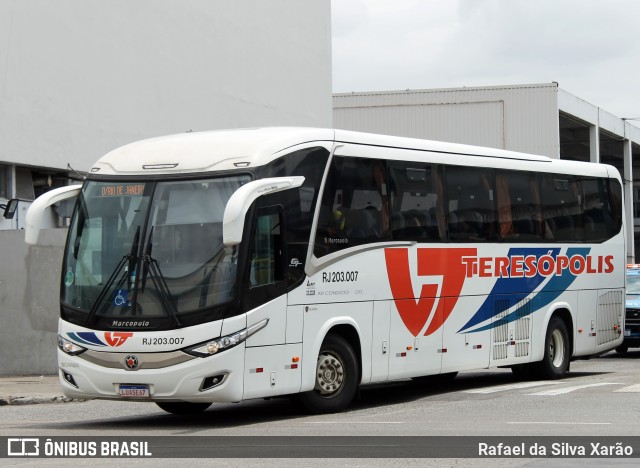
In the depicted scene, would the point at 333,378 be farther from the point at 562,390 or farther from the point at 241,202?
the point at 562,390

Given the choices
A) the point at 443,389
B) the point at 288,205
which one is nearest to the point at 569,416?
the point at 288,205

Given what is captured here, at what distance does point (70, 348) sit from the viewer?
14055 mm

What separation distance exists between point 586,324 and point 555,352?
1.05 meters

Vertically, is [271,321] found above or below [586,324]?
above

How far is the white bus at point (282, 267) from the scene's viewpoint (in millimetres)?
13531

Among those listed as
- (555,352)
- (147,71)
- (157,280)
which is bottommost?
(555,352)

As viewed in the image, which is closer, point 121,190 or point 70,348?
point 70,348

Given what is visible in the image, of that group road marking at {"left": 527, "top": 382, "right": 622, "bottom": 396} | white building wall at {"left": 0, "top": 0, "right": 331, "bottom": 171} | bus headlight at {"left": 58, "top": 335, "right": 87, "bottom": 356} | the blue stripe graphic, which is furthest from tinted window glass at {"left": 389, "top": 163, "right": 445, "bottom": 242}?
white building wall at {"left": 0, "top": 0, "right": 331, "bottom": 171}

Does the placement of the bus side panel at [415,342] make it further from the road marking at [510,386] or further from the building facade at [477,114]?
the building facade at [477,114]

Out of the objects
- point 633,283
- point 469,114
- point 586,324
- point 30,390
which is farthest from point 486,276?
point 469,114

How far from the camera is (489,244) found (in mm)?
18562

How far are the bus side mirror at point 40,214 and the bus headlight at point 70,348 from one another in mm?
1282

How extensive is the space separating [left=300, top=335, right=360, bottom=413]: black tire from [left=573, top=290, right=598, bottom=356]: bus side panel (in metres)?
6.70

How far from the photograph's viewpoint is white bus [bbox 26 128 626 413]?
→ 1353cm
